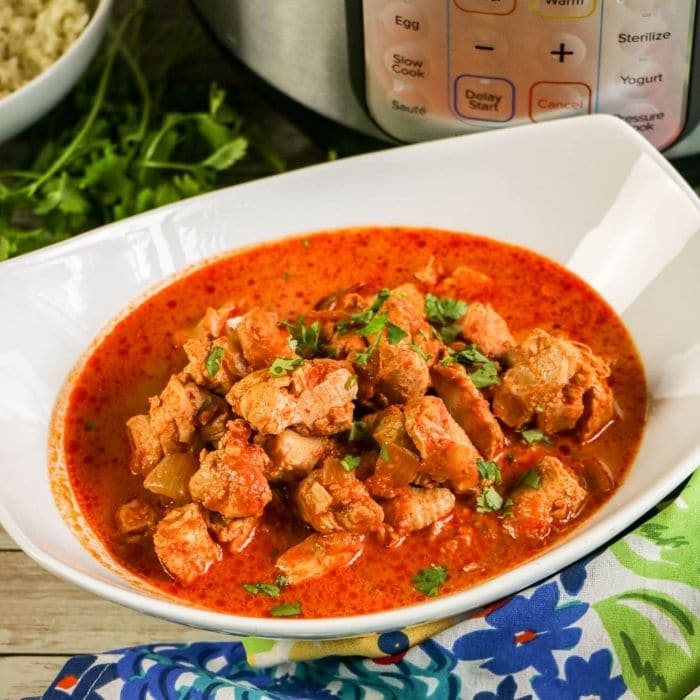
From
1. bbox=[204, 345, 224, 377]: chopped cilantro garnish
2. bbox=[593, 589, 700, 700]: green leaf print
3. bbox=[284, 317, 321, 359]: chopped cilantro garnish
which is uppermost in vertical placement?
bbox=[204, 345, 224, 377]: chopped cilantro garnish

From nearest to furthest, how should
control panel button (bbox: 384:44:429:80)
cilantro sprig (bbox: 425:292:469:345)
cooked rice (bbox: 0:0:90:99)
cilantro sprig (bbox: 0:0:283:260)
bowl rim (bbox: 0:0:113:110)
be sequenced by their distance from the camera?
cilantro sprig (bbox: 425:292:469:345) < control panel button (bbox: 384:44:429:80) < bowl rim (bbox: 0:0:113:110) < cilantro sprig (bbox: 0:0:283:260) < cooked rice (bbox: 0:0:90:99)

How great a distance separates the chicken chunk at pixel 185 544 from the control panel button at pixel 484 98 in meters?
1.14

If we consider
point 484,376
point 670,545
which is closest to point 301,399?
point 484,376

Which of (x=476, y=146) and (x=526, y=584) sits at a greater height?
(x=476, y=146)

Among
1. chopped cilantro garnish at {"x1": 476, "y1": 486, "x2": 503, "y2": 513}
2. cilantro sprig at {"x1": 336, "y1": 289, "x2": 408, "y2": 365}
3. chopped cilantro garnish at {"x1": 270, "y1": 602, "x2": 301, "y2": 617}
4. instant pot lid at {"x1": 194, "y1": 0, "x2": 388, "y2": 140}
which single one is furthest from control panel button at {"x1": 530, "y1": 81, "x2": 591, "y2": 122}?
chopped cilantro garnish at {"x1": 270, "y1": 602, "x2": 301, "y2": 617}

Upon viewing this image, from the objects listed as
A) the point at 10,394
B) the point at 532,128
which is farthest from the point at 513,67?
the point at 10,394

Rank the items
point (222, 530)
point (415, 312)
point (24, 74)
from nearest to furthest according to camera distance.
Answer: point (222, 530)
point (415, 312)
point (24, 74)

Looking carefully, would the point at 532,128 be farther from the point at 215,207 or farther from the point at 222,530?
the point at 222,530

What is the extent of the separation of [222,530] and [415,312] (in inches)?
23.5

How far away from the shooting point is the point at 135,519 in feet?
7.04

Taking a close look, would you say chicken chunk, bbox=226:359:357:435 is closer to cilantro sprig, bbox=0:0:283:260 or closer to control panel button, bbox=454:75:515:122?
control panel button, bbox=454:75:515:122

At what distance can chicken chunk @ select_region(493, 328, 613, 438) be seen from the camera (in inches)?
85.5

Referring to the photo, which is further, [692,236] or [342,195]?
[342,195]

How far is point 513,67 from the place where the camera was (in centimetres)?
248
